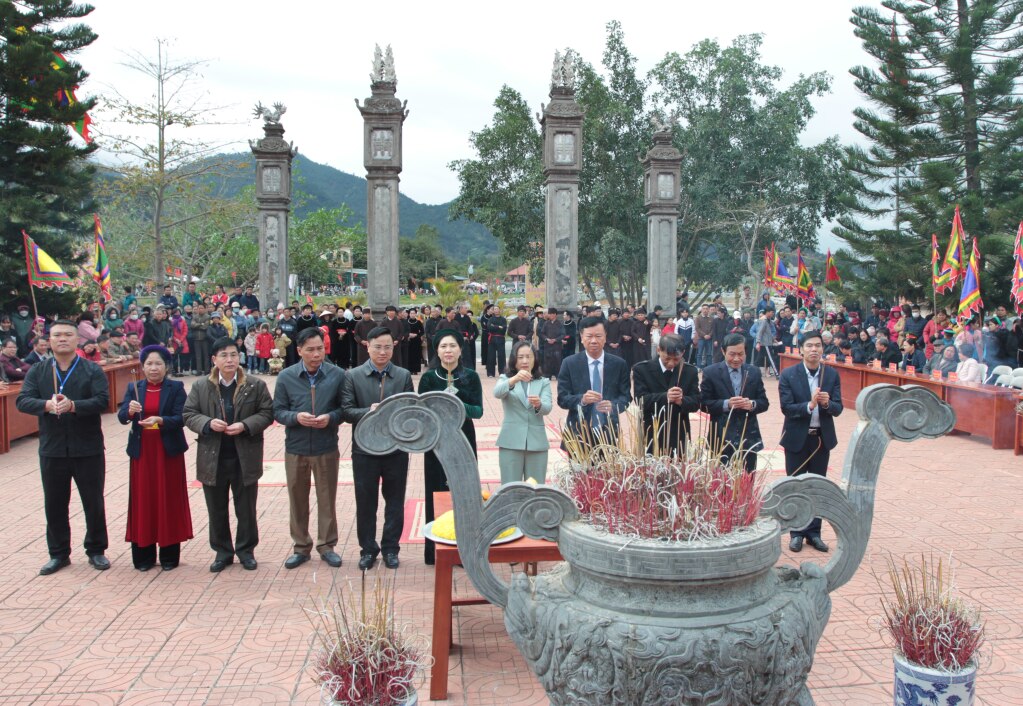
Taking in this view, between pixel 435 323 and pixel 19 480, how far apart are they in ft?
29.7

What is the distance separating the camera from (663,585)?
2479 millimetres

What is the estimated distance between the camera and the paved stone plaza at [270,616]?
12.0ft

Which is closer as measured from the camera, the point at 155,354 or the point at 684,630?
the point at 684,630

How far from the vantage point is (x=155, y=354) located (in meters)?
5.45

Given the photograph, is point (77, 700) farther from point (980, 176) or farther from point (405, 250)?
point (405, 250)

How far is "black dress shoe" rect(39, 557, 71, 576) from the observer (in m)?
5.16

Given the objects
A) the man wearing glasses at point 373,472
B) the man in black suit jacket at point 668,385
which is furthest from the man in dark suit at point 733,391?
the man wearing glasses at point 373,472

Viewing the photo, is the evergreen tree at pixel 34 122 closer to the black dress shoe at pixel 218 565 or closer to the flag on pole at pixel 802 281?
the black dress shoe at pixel 218 565

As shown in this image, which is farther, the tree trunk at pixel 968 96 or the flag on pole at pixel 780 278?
the flag on pole at pixel 780 278

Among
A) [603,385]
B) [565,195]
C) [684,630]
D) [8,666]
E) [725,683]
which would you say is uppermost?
[565,195]

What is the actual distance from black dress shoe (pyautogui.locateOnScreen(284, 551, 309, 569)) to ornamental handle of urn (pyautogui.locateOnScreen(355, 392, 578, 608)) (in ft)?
8.84

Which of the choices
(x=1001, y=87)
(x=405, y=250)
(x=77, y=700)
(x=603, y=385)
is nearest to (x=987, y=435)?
(x=603, y=385)

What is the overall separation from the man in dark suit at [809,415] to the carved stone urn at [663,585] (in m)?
2.66

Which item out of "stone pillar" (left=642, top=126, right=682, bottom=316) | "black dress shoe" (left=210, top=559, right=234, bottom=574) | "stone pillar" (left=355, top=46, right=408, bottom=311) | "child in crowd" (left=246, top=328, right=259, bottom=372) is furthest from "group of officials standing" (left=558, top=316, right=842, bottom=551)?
"stone pillar" (left=642, top=126, right=682, bottom=316)
